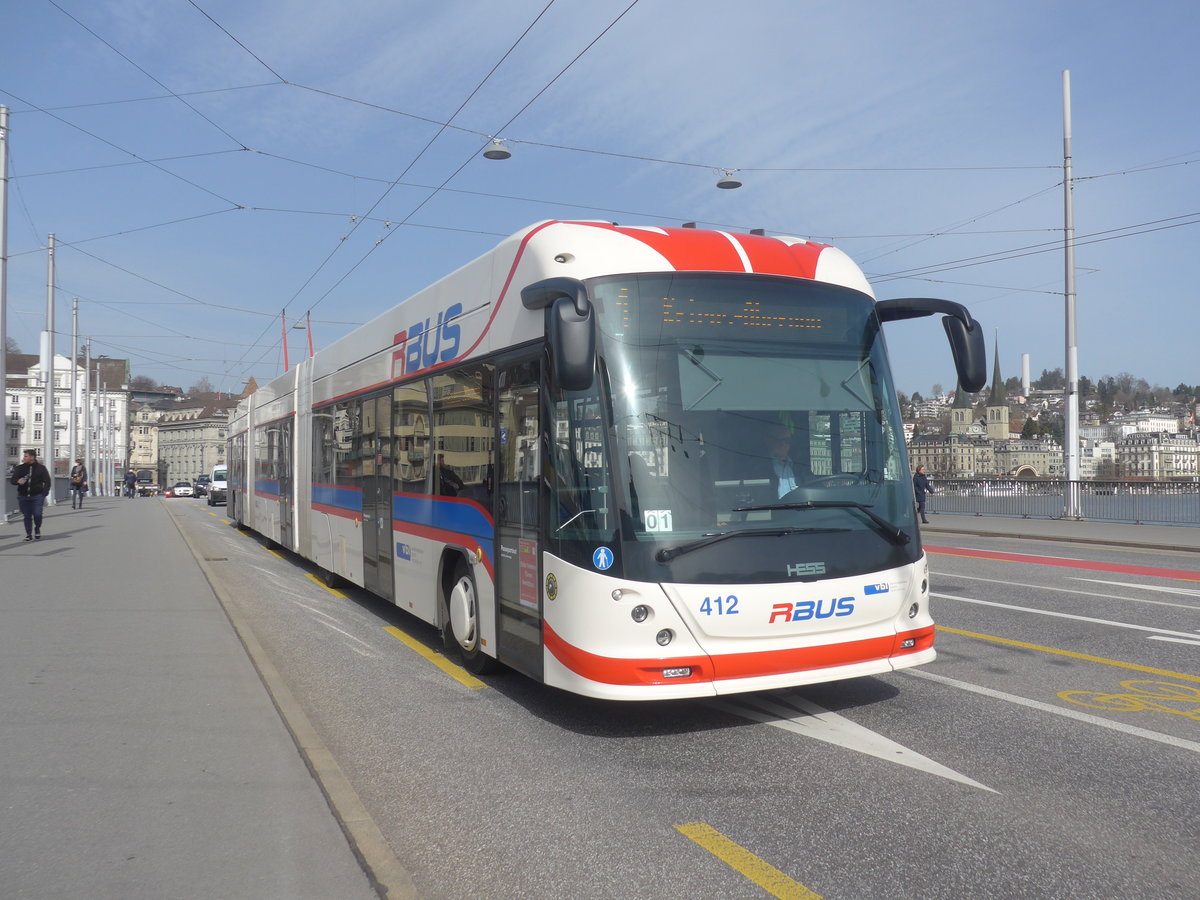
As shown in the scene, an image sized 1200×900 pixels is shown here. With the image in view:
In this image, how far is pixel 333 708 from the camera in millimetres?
6918

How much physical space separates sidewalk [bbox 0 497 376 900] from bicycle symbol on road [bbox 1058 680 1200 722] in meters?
4.78

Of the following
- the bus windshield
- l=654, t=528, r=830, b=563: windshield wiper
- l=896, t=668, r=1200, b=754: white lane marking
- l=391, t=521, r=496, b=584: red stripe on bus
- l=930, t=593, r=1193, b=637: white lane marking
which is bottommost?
l=930, t=593, r=1193, b=637: white lane marking

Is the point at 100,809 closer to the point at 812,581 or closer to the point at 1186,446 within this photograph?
the point at 812,581

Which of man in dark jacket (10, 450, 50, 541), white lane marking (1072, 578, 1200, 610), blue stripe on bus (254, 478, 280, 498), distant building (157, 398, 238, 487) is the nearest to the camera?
white lane marking (1072, 578, 1200, 610)

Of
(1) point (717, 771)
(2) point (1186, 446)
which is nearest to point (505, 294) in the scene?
(1) point (717, 771)

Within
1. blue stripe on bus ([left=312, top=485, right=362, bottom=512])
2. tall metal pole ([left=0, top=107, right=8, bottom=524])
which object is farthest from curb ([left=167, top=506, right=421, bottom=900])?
tall metal pole ([left=0, top=107, right=8, bottom=524])

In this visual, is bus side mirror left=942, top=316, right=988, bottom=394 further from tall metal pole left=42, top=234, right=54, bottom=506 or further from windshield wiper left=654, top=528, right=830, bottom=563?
tall metal pole left=42, top=234, right=54, bottom=506

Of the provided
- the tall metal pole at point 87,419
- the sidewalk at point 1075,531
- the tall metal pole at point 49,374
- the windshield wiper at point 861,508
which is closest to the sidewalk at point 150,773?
the windshield wiper at point 861,508

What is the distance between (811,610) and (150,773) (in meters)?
3.59

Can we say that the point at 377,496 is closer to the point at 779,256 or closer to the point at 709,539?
the point at 779,256

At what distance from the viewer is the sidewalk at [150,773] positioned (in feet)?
12.8

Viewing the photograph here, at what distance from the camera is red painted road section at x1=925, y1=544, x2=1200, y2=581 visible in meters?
14.6

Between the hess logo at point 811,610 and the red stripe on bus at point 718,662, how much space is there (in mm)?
173

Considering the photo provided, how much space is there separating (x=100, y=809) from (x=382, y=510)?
570cm
